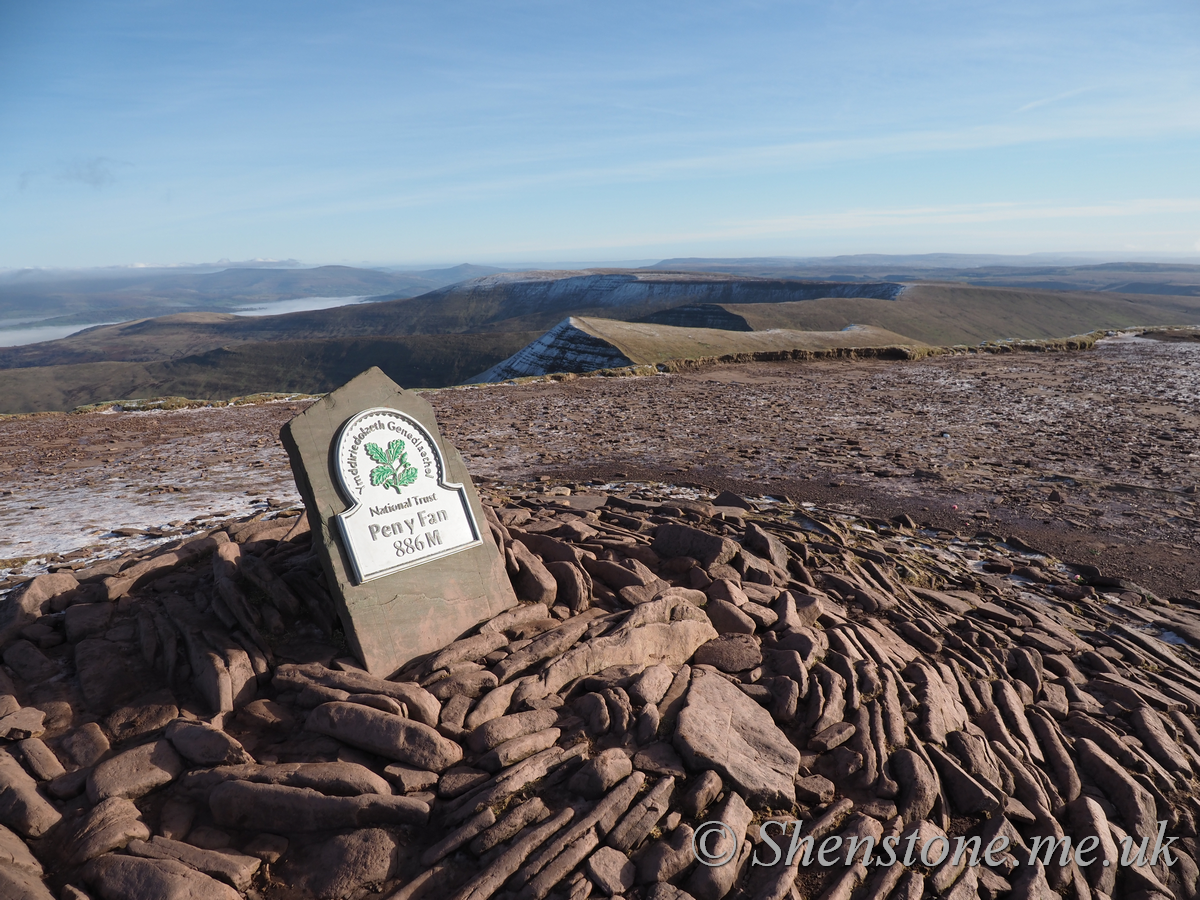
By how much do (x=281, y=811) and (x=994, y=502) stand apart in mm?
11477

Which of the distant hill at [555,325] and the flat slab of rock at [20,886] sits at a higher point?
the flat slab of rock at [20,886]

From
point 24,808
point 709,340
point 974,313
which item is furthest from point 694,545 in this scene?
point 974,313

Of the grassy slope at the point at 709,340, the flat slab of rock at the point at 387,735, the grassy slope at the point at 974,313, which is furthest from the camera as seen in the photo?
the grassy slope at the point at 974,313

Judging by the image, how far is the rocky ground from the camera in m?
4.17

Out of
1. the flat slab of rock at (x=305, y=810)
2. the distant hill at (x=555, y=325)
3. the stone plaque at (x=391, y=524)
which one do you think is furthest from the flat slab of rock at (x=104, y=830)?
the distant hill at (x=555, y=325)

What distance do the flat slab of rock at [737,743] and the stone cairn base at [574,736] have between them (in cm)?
2

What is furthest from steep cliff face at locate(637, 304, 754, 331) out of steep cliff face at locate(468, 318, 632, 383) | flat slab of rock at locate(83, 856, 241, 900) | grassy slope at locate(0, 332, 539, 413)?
flat slab of rock at locate(83, 856, 241, 900)

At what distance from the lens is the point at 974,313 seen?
128375 millimetres

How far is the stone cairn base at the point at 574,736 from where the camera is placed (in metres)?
4.12

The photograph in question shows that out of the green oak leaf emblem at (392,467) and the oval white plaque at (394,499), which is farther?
the green oak leaf emblem at (392,467)

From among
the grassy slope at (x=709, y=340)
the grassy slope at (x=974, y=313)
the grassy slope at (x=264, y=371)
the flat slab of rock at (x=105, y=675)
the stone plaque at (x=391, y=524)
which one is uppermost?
the stone plaque at (x=391, y=524)

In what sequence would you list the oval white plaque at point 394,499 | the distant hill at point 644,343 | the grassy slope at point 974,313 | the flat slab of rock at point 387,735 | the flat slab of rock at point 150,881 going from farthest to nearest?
the grassy slope at point 974,313 → the distant hill at point 644,343 → the oval white plaque at point 394,499 → the flat slab of rock at point 387,735 → the flat slab of rock at point 150,881

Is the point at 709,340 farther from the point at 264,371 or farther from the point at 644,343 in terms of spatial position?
the point at 264,371

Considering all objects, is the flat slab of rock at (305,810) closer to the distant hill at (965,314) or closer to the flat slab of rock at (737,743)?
the flat slab of rock at (737,743)
